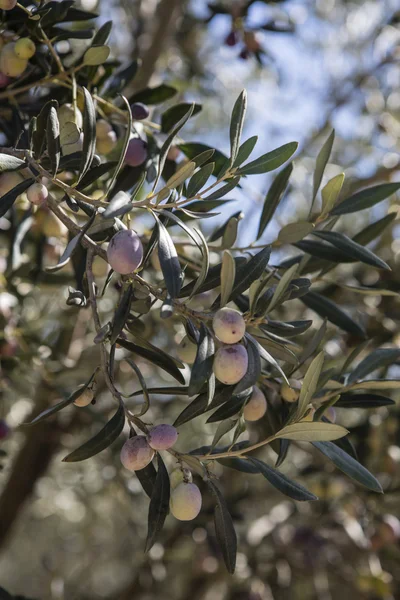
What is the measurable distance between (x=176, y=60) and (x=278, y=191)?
212 cm

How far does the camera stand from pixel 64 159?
961 millimetres

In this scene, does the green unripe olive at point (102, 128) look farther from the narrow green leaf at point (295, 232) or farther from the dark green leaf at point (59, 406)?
the dark green leaf at point (59, 406)

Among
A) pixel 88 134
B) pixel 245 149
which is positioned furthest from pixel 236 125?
pixel 88 134

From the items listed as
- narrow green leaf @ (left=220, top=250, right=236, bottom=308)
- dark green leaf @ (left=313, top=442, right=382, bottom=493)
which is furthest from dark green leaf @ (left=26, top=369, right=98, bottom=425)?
dark green leaf @ (left=313, top=442, right=382, bottom=493)

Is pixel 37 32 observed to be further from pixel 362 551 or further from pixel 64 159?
pixel 362 551

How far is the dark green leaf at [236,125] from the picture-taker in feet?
2.91

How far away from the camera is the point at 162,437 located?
0.80 metres

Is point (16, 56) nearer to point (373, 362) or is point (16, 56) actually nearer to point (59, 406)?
point (59, 406)

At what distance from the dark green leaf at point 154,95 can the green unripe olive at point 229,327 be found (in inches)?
26.0

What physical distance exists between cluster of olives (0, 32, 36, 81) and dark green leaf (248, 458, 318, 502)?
70cm

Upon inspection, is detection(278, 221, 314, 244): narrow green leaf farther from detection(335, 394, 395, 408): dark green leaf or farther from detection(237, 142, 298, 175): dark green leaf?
detection(335, 394, 395, 408): dark green leaf

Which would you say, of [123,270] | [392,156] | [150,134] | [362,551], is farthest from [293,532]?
[123,270]

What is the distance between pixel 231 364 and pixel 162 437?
0.45 ft

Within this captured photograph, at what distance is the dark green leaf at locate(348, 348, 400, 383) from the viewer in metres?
1.03
